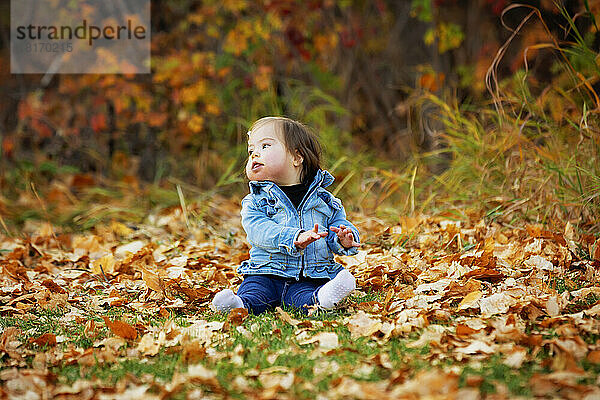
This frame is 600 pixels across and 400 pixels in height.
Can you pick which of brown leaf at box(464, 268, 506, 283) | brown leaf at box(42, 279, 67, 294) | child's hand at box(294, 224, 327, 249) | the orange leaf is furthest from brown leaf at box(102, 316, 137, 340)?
brown leaf at box(464, 268, 506, 283)

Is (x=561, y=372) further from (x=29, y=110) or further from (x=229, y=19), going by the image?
(x=29, y=110)

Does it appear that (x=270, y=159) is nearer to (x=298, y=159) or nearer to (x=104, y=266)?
(x=298, y=159)

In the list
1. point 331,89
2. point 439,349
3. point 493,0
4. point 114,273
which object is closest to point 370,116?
point 331,89

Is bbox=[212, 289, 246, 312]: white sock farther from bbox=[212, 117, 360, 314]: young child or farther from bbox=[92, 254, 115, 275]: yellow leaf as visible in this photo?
bbox=[92, 254, 115, 275]: yellow leaf

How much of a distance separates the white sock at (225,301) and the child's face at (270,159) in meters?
0.54

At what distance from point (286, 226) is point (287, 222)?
0.09ft

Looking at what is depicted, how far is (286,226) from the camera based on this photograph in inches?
107

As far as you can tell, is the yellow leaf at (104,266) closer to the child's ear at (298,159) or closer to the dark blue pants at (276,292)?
the dark blue pants at (276,292)

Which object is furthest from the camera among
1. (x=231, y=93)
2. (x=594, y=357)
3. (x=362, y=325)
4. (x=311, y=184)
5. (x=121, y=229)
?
(x=231, y=93)

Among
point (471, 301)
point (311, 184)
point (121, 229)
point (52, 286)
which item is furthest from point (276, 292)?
point (121, 229)

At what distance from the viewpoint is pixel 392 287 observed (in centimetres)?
295

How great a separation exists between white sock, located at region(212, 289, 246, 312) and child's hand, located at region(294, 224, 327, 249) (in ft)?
1.08

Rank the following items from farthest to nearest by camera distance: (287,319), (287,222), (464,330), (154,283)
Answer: (154,283) < (287,222) < (287,319) < (464,330)

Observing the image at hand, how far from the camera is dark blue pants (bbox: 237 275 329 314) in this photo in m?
2.65
